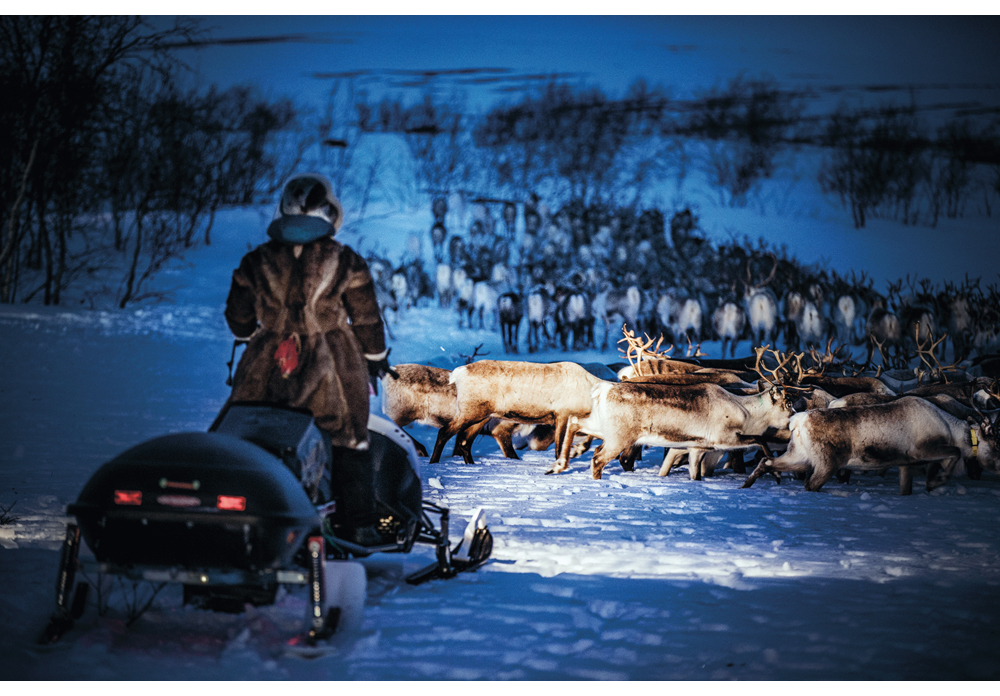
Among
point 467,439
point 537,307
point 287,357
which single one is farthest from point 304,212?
point 537,307

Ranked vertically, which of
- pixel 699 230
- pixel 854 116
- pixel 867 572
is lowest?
pixel 867 572

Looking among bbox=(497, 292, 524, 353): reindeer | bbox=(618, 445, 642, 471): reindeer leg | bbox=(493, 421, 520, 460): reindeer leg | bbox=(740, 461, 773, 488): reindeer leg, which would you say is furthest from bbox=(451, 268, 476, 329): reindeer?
Answer: bbox=(740, 461, 773, 488): reindeer leg

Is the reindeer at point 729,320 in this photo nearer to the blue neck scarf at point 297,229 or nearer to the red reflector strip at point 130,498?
the blue neck scarf at point 297,229

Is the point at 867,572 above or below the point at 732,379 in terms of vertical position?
below

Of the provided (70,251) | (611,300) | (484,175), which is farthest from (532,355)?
(70,251)

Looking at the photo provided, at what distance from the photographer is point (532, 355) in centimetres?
1320

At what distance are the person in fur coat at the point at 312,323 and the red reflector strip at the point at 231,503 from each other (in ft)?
2.18

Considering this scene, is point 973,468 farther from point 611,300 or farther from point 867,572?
point 611,300

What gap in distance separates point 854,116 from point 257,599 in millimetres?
12713

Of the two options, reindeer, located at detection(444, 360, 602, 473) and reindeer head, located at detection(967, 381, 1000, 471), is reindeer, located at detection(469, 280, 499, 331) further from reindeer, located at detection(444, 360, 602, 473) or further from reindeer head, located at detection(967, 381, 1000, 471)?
reindeer head, located at detection(967, 381, 1000, 471)

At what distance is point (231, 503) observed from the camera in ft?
8.29

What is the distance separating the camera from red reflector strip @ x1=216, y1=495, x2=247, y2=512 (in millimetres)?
2525

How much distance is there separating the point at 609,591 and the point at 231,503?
5.34 feet

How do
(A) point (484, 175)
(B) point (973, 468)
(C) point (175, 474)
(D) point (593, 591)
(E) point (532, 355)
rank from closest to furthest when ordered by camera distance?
(C) point (175, 474)
(D) point (593, 591)
(B) point (973, 468)
(E) point (532, 355)
(A) point (484, 175)
